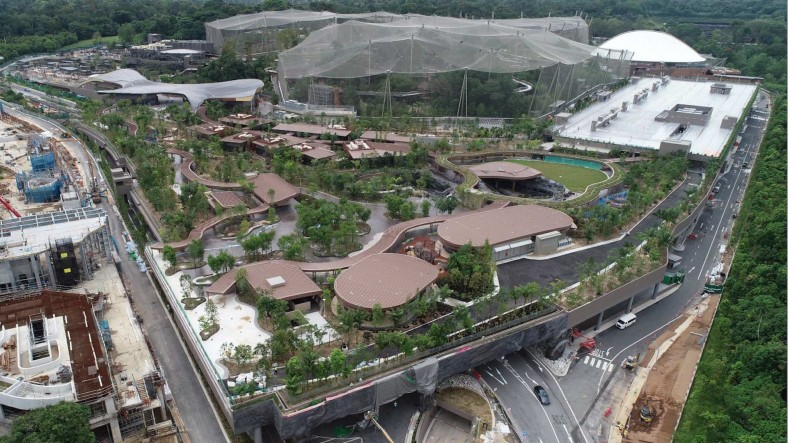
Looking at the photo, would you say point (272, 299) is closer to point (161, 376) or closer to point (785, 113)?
point (161, 376)

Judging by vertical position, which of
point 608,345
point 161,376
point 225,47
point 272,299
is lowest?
point 608,345

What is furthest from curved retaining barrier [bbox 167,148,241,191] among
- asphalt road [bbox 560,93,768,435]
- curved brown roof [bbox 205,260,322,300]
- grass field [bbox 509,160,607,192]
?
asphalt road [bbox 560,93,768,435]

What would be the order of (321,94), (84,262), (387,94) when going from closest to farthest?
1. (84,262)
2. (387,94)
3. (321,94)

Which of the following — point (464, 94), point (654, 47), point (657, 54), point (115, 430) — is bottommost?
point (115, 430)

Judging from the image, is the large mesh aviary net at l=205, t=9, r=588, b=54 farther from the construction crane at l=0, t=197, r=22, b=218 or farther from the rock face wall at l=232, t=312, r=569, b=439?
the rock face wall at l=232, t=312, r=569, b=439

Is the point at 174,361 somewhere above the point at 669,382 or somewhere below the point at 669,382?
above

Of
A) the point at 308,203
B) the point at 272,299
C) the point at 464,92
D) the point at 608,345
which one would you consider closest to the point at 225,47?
the point at 464,92

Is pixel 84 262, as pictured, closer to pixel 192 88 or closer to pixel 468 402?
pixel 468 402

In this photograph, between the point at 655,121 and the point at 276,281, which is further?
the point at 655,121

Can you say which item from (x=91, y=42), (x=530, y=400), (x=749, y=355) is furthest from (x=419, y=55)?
(x=91, y=42)
